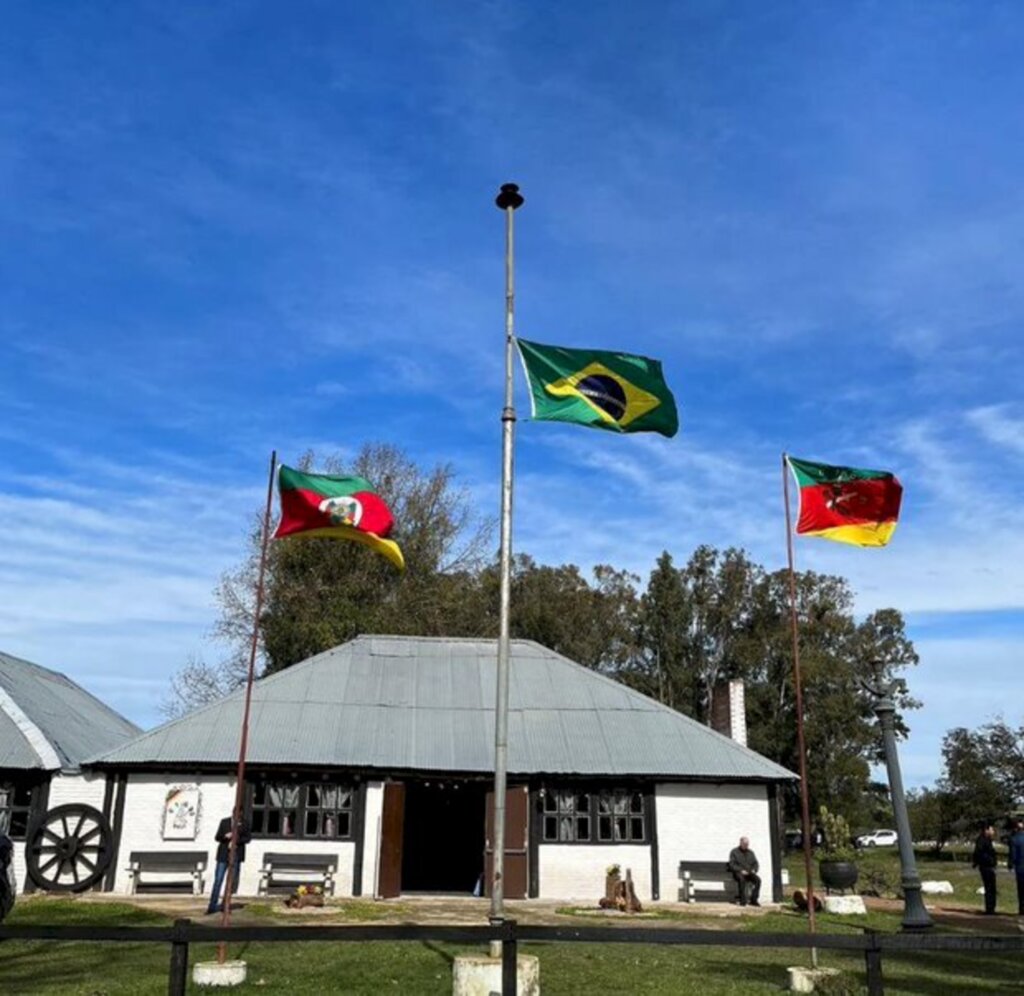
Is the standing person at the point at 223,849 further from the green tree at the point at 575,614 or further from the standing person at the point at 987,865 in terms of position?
the green tree at the point at 575,614

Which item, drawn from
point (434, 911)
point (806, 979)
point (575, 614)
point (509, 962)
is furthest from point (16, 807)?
point (575, 614)

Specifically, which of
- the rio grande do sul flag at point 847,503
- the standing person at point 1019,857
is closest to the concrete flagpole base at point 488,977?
the rio grande do sul flag at point 847,503

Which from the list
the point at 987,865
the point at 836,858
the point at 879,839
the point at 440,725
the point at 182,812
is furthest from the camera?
the point at 879,839

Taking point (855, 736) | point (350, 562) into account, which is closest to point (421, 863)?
point (350, 562)

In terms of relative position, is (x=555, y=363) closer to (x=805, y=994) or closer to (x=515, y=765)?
(x=805, y=994)

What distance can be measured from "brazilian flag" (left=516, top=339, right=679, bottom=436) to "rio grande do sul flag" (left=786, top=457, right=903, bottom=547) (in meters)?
2.39

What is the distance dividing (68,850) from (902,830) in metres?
15.1

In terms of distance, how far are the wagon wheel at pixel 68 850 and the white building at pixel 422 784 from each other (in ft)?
0.77

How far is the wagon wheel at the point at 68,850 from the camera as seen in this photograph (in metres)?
19.0

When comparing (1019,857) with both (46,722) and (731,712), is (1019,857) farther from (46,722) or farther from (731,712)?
(46,722)

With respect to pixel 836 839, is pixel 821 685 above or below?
above

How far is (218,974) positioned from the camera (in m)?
9.58

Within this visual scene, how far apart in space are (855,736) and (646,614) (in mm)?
12215

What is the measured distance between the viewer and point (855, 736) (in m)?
45.6
